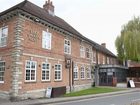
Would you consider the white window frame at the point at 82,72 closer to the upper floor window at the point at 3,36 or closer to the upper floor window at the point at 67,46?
the upper floor window at the point at 67,46

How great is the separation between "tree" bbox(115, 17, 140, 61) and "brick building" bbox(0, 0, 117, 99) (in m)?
15.0

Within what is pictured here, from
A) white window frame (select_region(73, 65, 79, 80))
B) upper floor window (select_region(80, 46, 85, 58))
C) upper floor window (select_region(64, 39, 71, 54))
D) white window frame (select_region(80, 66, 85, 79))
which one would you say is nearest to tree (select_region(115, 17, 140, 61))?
upper floor window (select_region(80, 46, 85, 58))

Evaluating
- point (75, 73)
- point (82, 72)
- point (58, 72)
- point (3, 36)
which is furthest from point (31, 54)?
point (82, 72)

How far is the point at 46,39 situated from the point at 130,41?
19596mm

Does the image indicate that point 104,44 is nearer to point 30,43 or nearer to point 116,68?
point 116,68

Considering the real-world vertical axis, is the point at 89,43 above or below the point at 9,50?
above

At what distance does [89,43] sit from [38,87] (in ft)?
45.2

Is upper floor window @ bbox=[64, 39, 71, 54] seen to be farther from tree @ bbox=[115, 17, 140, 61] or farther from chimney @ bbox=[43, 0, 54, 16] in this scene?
tree @ bbox=[115, 17, 140, 61]

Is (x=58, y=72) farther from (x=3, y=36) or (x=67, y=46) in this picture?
(x=3, y=36)

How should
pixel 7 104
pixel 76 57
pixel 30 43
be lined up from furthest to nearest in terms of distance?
pixel 76 57 < pixel 30 43 < pixel 7 104

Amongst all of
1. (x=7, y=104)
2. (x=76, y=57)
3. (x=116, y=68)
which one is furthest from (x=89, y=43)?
(x=7, y=104)

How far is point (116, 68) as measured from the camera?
34.4 meters

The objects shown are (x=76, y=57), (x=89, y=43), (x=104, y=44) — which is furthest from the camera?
(x=104, y=44)

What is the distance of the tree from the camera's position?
3512 cm
